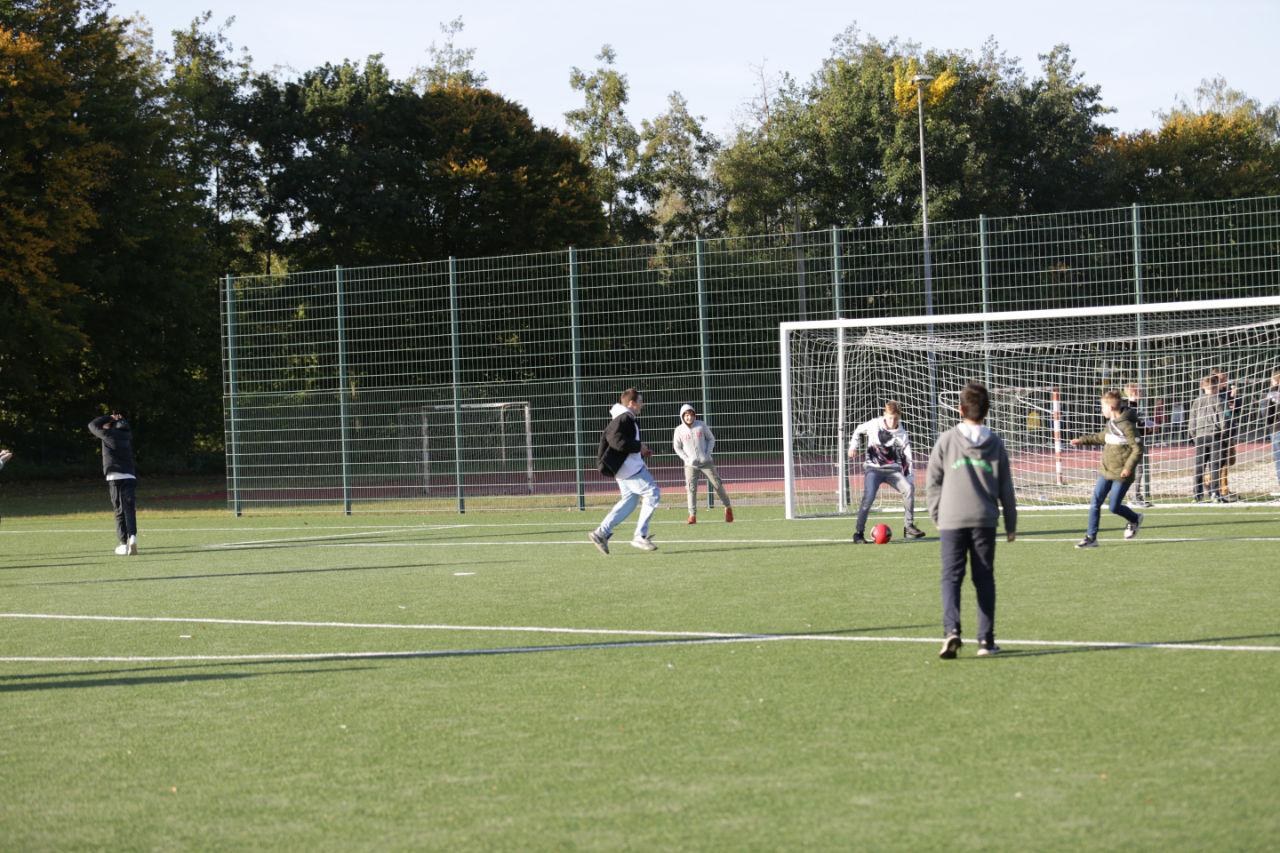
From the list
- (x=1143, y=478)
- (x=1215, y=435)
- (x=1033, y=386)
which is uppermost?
(x=1033, y=386)

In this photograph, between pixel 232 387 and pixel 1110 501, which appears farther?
pixel 232 387

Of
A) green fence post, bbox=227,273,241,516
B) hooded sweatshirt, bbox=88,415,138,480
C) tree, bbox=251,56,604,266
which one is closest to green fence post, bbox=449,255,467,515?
green fence post, bbox=227,273,241,516

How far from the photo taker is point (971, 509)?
27.6 feet

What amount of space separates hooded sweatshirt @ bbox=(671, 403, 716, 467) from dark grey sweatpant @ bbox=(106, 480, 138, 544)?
7.90m

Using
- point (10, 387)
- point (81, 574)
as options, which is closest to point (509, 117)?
point (10, 387)

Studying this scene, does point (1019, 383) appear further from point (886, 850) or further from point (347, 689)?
point (886, 850)

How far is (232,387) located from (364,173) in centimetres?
1930

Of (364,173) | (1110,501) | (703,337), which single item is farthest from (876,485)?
(364,173)

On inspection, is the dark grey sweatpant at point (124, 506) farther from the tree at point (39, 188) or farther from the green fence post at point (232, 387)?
the tree at point (39, 188)

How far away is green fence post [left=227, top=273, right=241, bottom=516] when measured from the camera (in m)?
25.2

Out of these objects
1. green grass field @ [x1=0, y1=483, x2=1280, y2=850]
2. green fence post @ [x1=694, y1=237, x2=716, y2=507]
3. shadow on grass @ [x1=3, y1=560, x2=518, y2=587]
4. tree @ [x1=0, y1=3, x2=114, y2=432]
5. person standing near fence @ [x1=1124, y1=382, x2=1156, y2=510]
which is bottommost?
shadow on grass @ [x1=3, y1=560, x2=518, y2=587]

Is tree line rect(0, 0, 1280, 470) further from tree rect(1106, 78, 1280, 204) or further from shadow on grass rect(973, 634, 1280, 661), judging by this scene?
shadow on grass rect(973, 634, 1280, 661)

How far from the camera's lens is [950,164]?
45.5 meters

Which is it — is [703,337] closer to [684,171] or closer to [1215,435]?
[1215,435]
